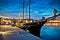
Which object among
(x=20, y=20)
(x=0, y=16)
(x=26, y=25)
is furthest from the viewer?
(x=0, y=16)

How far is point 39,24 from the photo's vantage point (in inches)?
549

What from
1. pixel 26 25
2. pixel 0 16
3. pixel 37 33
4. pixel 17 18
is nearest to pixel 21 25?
pixel 26 25

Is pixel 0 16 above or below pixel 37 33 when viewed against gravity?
above

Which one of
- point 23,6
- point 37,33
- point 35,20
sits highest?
point 23,6

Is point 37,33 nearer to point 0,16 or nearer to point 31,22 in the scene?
point 31,22

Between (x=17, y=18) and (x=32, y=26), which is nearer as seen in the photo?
(x=32, y=26)

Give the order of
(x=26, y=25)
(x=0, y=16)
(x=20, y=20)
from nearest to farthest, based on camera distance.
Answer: (x=26, y=25) < (x=20, y=20) < (x=0, y=16)

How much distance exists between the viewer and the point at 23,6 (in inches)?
554

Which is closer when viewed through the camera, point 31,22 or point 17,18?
point 31,22

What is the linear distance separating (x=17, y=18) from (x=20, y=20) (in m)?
0.54

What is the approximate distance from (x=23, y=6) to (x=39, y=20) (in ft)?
5.28

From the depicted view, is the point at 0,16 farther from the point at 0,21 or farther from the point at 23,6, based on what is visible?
the point at 23,6

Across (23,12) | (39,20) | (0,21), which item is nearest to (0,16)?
(0,21)

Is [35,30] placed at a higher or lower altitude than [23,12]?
lower
